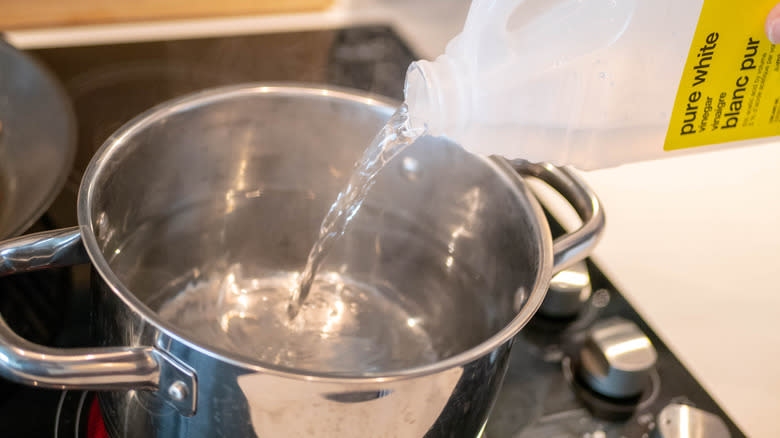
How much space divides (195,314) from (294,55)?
1.27 feet

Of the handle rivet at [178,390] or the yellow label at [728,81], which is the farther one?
the yellow label at [728,81]

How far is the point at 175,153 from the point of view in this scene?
62 centimetres

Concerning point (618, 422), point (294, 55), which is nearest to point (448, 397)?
point (618, 422)

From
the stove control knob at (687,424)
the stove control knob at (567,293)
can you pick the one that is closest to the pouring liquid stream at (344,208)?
the stove control knob at (567,293)

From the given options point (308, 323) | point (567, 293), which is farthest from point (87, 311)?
point (567, 293)

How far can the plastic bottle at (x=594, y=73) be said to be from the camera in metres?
A: 0.50

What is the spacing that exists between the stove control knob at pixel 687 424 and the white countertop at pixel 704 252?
0.07 m

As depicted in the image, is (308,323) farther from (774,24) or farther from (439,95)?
(774,24)

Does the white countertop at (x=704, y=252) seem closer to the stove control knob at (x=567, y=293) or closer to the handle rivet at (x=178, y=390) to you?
the stove control knob at (x=567, y=293)

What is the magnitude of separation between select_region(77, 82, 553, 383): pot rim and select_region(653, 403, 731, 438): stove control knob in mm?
146

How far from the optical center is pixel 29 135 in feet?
2.38

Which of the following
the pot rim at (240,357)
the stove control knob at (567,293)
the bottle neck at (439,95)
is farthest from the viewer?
the stove control knob at (567,293)

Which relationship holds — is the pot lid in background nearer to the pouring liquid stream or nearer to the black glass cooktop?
the black glass cooktop

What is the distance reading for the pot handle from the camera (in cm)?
53
